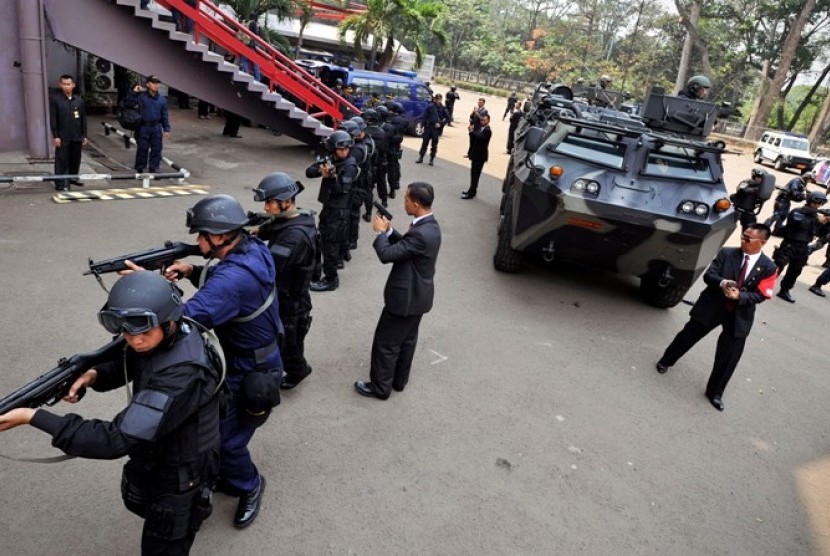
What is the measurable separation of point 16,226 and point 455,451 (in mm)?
5701

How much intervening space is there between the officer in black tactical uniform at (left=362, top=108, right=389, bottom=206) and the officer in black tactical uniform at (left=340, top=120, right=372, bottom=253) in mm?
910

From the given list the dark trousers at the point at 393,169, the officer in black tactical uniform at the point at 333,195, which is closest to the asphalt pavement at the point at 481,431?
the officer in black tactical uniform at the point at 333,195

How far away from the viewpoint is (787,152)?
22812 mm

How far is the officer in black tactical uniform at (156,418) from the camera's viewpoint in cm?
195

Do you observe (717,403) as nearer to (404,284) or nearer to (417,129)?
(404,284)

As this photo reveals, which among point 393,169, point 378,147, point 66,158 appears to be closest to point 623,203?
point 378,147

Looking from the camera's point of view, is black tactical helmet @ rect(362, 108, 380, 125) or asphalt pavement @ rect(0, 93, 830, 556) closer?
asphalt pavement @ rect(0, 93, 830, 556)

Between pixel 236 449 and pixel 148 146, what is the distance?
300 inches

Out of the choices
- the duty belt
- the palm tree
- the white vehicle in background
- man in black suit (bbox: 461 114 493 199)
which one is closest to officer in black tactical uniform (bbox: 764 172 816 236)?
man in black suit (bbox: 461 114 493 199)

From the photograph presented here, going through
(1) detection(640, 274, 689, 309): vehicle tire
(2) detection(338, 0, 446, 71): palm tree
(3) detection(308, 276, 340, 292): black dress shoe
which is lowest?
(3) detection(308, 276, 340, 292): black dress shoe

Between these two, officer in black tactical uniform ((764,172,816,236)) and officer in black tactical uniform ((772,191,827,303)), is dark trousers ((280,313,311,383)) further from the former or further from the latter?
officer in black tactical uniform ((764,172,816,236))

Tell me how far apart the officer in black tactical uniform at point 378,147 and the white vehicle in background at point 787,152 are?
2016cm

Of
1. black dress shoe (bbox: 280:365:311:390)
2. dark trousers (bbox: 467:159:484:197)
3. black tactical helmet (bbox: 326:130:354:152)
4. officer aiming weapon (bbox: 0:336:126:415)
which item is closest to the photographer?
officer aiming weapon (bbox: 0:336:126:415)

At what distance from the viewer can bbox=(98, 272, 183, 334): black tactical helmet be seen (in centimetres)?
195
